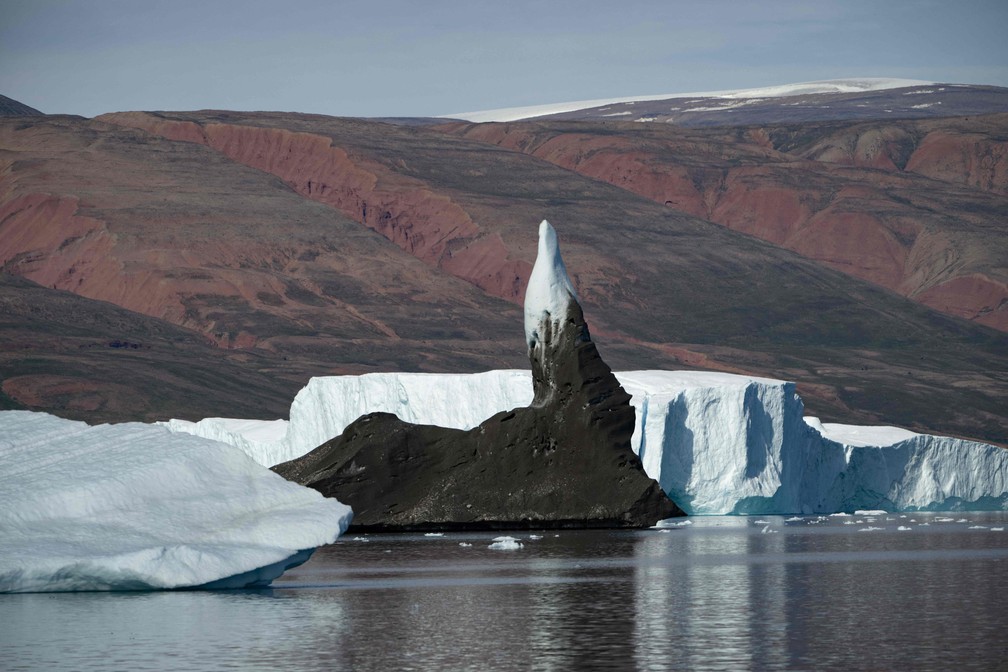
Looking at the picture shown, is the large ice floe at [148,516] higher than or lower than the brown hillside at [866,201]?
lower

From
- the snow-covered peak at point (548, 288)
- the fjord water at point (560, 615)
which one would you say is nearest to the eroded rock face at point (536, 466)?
the snow-covered peak at point (548, 288)

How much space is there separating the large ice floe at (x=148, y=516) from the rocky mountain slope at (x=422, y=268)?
101 meters

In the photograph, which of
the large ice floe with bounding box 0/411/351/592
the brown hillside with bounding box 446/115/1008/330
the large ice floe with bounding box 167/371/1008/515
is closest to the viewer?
the large ice floe with bounding box 0/411/351/592

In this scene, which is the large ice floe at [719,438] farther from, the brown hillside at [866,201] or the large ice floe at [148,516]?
the brown hillside at [866,201]

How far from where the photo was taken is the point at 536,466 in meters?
47.3

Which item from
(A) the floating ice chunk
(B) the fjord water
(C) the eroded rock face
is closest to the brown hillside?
(C) the eroded rock face

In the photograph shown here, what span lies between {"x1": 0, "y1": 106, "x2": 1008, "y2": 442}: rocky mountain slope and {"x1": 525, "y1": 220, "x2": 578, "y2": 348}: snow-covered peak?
260 feet

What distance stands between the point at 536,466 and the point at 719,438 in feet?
26.6

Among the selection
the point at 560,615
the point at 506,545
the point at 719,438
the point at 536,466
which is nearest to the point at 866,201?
the point at 719,438

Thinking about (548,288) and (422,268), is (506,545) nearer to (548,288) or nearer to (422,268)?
(548,288)

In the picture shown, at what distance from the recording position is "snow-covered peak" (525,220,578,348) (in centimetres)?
4728

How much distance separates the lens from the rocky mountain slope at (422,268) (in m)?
135

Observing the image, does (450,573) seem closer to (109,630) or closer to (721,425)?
(109,630)

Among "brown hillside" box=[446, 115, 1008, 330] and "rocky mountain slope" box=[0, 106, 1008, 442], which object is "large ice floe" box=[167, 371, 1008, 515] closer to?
"rocky mountain slope" box=[0, 106, 1008, 442]
